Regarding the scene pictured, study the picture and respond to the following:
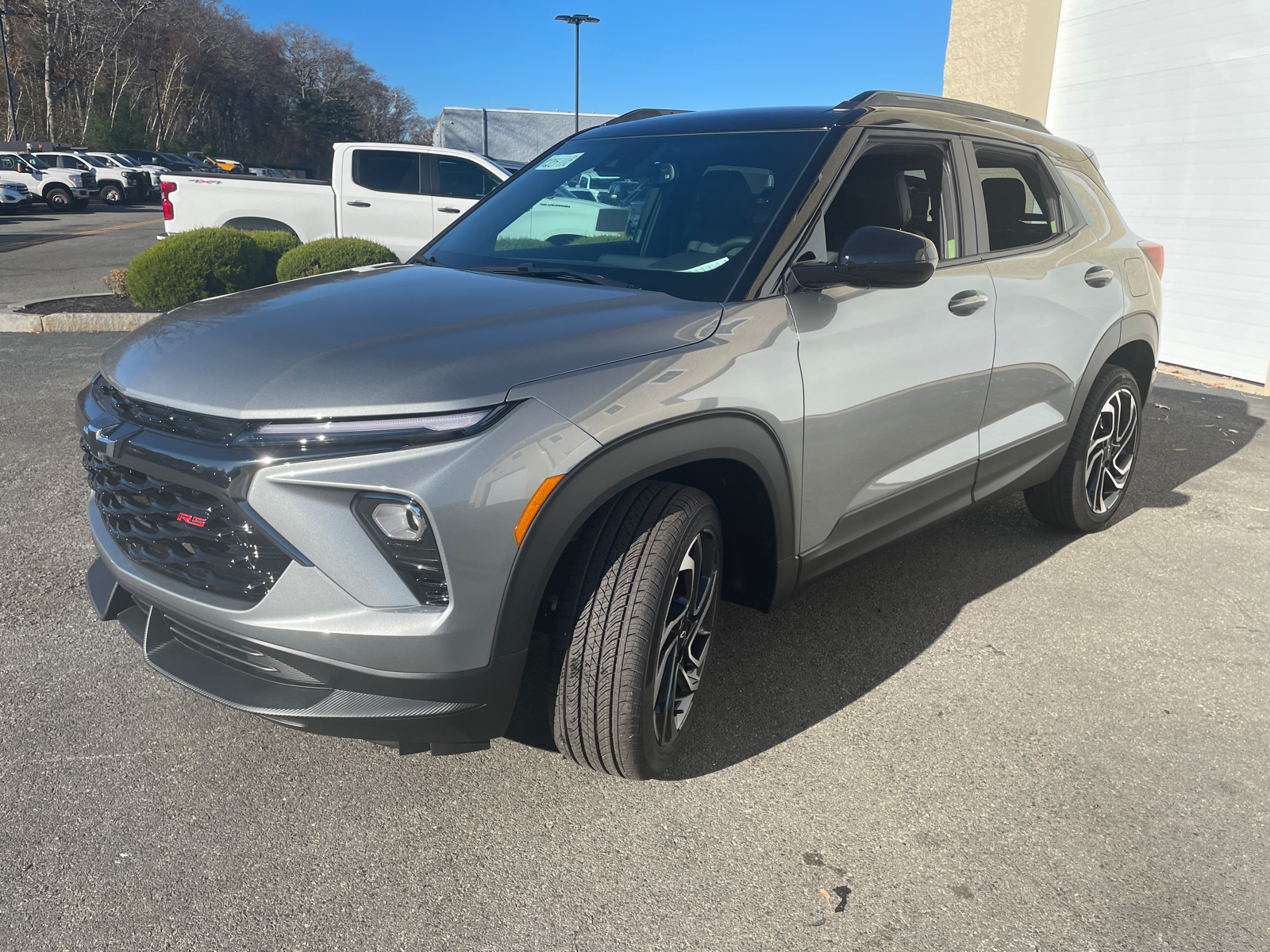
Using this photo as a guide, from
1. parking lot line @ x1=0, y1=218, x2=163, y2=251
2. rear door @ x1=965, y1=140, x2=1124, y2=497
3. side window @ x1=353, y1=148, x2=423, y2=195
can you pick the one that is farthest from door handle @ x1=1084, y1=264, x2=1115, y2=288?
parking lot line @ x1=0, y1=218, x2=163, y2=251

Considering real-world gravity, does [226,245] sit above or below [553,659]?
above

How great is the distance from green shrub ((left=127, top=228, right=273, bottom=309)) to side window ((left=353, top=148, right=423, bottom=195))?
159cm

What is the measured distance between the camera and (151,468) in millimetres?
2123

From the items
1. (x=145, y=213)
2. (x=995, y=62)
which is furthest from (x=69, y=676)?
(x=145, y=213)

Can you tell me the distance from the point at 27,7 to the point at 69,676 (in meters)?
67.5

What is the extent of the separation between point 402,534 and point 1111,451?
3720 millimetres

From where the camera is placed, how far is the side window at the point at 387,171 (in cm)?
1090

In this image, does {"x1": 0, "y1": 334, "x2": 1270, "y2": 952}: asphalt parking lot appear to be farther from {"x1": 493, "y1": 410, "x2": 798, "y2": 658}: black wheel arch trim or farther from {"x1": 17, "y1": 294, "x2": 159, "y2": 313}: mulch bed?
{"x1": 17, "y1": 294, "x2": 159, "y2": 313}: mulch bed

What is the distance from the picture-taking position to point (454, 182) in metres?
11.1

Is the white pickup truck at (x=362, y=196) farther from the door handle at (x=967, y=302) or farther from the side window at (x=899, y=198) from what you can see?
the door handle at (x=967, y=302)

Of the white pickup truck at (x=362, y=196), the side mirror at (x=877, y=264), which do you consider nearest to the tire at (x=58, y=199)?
the white pickup truck at (x=362, y=196)

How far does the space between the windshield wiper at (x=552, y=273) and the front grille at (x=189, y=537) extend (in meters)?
1.21

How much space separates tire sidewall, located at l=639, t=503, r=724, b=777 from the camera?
91.3 inches

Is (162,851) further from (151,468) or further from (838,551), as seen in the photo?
(838,551)
